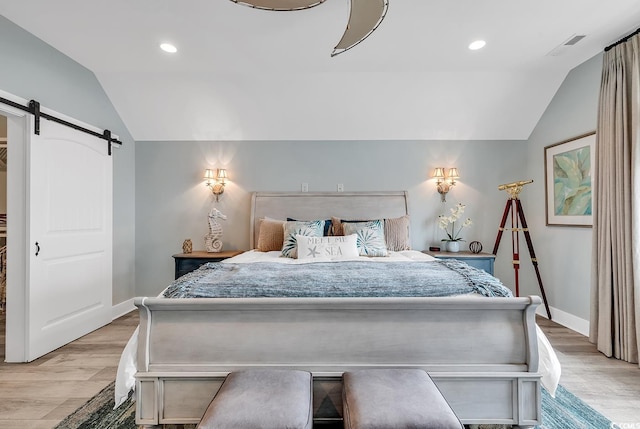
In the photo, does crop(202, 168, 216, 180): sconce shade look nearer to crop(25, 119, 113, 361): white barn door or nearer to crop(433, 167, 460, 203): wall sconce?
crop(25, 119, 113, 361): white barn door

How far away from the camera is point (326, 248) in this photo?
293 cm

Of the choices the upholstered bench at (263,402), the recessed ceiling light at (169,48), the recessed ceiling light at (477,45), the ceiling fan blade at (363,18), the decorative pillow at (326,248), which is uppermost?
the recessed ceiling light at (477,45)

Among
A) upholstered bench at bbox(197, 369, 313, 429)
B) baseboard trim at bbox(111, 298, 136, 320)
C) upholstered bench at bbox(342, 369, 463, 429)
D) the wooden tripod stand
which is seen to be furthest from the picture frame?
baseboard trim at bbox(111, 298, 136, 320)

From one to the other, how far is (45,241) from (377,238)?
113 inches

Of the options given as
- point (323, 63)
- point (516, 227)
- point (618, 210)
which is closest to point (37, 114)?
point (323, 63)

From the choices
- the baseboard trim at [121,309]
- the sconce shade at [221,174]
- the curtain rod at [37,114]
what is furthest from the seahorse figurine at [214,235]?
the curtain rod at [37,114]

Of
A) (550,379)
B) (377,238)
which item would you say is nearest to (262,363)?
(550,379)

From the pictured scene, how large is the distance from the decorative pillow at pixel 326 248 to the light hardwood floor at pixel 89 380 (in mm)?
1680

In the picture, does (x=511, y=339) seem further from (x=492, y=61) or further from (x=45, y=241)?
(x=45, y=241)

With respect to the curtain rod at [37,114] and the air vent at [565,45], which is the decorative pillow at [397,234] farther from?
the curtain rod at [37,114]

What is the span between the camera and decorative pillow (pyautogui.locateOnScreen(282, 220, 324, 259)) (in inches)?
121

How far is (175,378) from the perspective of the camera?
1586mm

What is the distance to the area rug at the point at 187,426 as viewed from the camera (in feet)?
5.79

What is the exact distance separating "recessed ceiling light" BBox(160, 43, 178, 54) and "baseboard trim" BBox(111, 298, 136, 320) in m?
2.74
